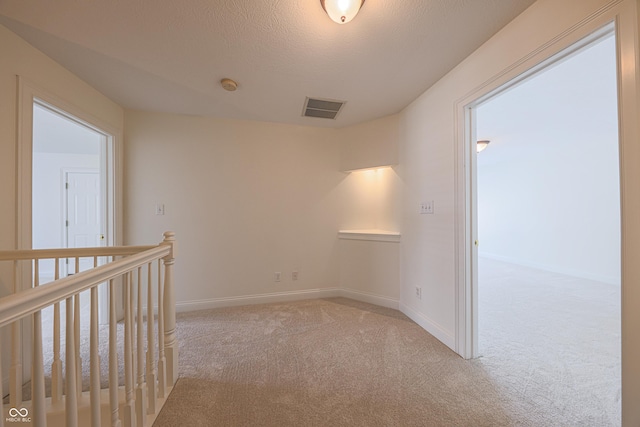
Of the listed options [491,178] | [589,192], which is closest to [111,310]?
[589,192]

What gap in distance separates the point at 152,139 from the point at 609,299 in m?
5.77

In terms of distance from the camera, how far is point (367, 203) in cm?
329

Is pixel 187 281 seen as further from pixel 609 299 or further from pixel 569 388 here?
pixel 609 299

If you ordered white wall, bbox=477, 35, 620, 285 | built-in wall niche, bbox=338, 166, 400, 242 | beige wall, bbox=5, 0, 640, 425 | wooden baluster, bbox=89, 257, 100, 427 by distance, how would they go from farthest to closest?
built-in wall niche, bbox=338, 166, 400, 242
white wall, bbox=477, 35, 620, 285
beige wall, bbox=5, 0, 640, 425
wooden baluster, bbox=89, 257, 100, 427

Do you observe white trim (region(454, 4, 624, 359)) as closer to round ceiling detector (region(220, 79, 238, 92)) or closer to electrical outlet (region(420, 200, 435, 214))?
electrical outlet (region(420, 200, 435, 214))

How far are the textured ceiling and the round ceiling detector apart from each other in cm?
6

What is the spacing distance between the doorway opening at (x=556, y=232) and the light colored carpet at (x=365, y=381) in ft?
0.09

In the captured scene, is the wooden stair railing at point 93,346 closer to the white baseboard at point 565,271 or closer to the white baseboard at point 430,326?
the white baseboard at point 430,326

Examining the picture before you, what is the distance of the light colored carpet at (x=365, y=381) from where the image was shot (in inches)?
54.5

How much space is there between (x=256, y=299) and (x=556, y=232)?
5.37 meters

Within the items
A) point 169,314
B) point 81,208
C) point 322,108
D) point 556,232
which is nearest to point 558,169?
point 556,232

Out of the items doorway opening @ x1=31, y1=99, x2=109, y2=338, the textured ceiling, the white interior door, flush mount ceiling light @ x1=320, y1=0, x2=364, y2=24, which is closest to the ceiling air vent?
the textured ceiling

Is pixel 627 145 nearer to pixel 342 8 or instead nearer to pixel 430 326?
pixel 342 8

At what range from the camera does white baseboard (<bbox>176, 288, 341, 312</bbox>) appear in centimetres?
280
